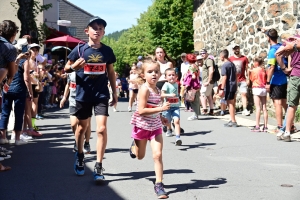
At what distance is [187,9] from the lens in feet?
135

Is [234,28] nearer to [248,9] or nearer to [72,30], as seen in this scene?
[248,9]

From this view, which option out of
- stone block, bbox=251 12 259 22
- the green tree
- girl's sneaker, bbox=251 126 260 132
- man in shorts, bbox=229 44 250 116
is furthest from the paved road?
the green tree

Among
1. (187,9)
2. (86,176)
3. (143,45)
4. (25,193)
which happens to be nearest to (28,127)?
(86,176)

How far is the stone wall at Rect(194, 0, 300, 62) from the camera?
13680 mm

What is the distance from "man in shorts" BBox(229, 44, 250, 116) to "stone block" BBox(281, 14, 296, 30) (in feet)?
4.63

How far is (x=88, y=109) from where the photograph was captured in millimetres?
6570

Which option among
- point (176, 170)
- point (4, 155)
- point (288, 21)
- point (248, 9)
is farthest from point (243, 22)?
point (4, 155)

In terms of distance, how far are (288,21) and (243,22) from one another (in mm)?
3221

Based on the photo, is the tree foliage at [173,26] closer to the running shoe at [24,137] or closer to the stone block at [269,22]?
the stone block at [269,22]

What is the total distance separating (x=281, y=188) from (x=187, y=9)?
36318 mm

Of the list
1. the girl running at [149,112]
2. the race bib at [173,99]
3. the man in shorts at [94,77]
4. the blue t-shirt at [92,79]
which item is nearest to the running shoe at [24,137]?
the race bib at [173,99]

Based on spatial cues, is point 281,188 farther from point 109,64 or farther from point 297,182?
point 109,64

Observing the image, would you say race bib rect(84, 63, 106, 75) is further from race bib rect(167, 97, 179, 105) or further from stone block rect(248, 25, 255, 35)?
stone block rect(248, 25, 255, 35)

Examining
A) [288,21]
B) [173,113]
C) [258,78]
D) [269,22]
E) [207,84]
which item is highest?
[269,22]
